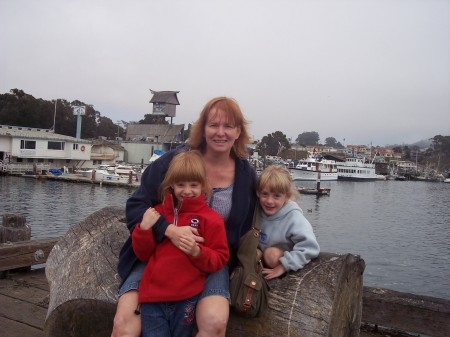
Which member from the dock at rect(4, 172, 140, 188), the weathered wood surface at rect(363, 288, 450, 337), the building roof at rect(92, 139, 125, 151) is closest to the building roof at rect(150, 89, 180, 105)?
the building roof at rect(92, 139, 125, 151)

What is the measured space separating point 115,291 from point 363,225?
3038 centimetres

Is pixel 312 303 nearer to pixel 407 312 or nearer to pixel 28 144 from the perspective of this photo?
pixel 407 312

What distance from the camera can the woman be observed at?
8.59ft

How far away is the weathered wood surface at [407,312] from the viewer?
4219 millimetres

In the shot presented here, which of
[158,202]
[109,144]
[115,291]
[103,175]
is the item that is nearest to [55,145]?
[103,175]

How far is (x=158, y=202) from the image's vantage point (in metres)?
3.02

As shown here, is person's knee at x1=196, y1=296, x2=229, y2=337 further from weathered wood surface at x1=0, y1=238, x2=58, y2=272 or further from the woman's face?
weathered wood surface at x1=0, y1=238, x2=58, y2=272

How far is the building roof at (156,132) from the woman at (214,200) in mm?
60614

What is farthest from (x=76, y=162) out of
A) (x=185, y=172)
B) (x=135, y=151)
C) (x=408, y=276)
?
(x=185, y=172)

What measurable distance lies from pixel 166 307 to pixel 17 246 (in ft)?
13.0

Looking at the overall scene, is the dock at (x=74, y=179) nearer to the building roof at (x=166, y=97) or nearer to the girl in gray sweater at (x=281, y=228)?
the building roof at (x=166, y=97)

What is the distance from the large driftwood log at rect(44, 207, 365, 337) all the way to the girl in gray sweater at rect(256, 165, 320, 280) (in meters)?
0.10

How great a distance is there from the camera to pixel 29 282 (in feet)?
18.6

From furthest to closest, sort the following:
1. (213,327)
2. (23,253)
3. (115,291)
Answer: (23,253)
(115,291)
(213,327)
